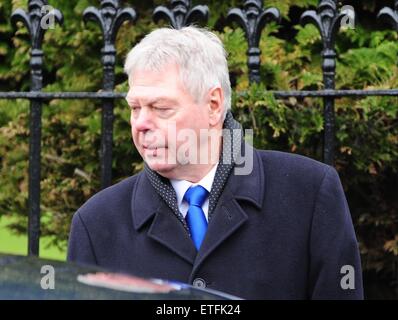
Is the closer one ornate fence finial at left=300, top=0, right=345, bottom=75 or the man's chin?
the man's chin

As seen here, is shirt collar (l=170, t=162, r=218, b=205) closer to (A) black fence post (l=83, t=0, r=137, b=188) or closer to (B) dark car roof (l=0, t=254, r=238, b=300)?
(B) dark car roof (l=0, t=254, r=238, b=300)

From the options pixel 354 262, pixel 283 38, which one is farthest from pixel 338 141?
pixel 354 262

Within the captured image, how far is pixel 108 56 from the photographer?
14.1 feet

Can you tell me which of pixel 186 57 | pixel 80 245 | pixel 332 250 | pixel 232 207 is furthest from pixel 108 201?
pixel 332 250

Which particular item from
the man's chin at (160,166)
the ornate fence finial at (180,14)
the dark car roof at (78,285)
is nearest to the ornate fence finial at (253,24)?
the ornate fence finial at (180,14)

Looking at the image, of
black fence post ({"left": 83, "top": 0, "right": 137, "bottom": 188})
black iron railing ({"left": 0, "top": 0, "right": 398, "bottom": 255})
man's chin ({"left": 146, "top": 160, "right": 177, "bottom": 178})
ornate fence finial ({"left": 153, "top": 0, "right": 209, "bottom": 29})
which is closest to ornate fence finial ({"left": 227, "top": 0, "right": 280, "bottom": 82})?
black iron railing ({"left": 0, "top": 0, "right": 398, "bottom": 255})

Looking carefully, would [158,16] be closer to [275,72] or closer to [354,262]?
[275,72]

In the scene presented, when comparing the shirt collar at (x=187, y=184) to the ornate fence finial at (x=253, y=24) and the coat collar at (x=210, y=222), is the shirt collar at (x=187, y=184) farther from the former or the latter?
the ornate fence finial at (x=253, y=24)

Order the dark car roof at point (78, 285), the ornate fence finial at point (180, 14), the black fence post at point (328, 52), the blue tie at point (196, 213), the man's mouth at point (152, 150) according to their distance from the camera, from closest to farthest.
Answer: the dark car roof at point (78, 285) < the man's mouth at point (152, 150) < the blue tie at point (196, 213) < the black fence post at point (328, 52) < the ornate fence finial at point (180, 14)

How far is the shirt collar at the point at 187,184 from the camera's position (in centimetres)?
315

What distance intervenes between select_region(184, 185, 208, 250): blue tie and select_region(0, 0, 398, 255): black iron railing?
1.07m

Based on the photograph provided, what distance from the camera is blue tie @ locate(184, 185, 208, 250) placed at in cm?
315

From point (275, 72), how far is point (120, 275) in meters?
2.39
